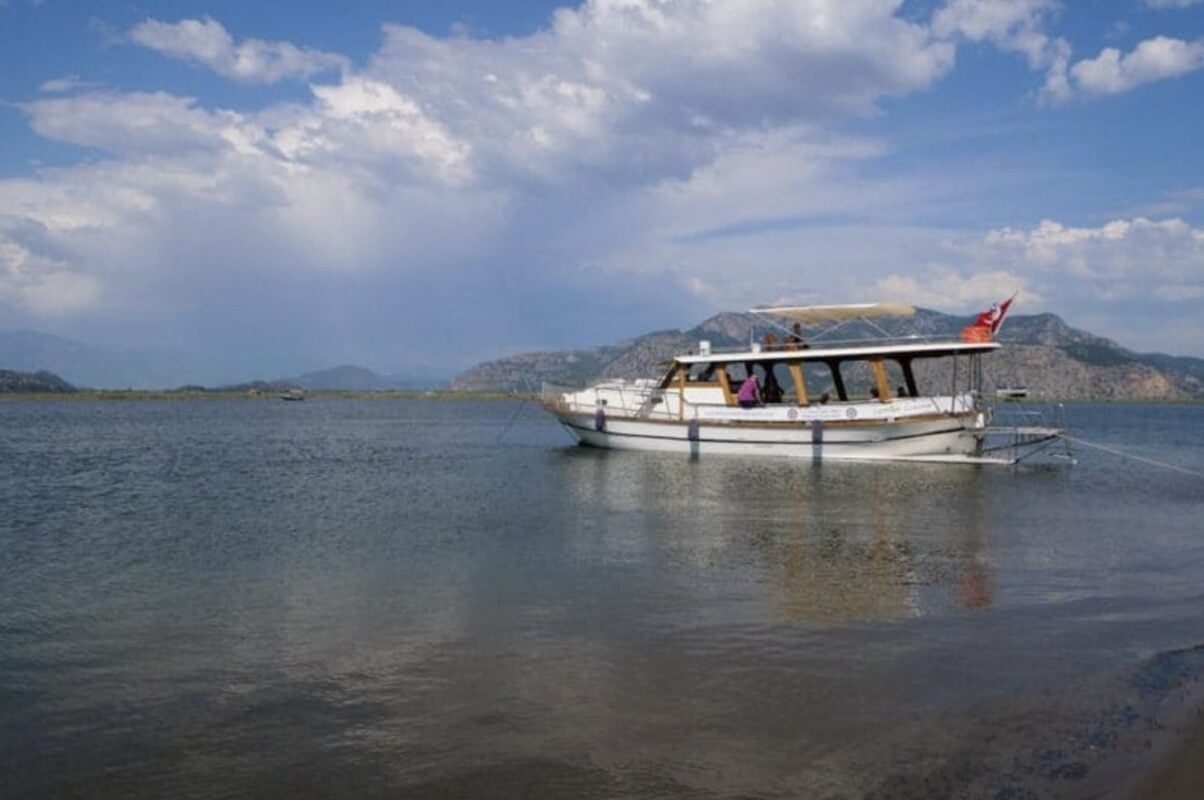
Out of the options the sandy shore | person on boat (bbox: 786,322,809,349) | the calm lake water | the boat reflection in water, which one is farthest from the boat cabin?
the sandy shore

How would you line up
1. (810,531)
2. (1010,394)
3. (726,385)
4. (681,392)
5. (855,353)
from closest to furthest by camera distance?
1. (810,531)
2. (1010,394)
3. (855,353)
4. (726,385)
5. (681,392)

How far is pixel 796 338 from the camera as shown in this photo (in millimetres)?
39188

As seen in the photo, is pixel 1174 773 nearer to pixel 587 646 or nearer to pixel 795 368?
pixel 587 646

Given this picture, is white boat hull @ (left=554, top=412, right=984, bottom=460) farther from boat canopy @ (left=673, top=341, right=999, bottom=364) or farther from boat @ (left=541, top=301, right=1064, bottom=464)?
boat canopy @ (left=673, top=341, right=999, bottom=364)

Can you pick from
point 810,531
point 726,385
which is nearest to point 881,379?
point 726,385

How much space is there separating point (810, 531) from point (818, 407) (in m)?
17.0

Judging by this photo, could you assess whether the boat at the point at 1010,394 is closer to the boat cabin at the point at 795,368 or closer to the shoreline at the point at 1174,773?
the boat cabin at the point at 795,368

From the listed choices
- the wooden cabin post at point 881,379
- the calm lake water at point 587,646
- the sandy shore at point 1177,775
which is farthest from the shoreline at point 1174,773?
the wooden cabin post at point 881,379

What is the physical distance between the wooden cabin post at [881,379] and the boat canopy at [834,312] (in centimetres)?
266

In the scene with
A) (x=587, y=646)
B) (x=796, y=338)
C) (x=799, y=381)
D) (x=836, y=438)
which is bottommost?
(x=587, y=646)

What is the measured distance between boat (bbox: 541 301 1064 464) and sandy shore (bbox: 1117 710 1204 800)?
93.1 ft

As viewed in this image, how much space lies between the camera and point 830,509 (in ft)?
81.4

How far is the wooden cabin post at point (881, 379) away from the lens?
36.7 m

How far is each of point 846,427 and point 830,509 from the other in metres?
12.7
